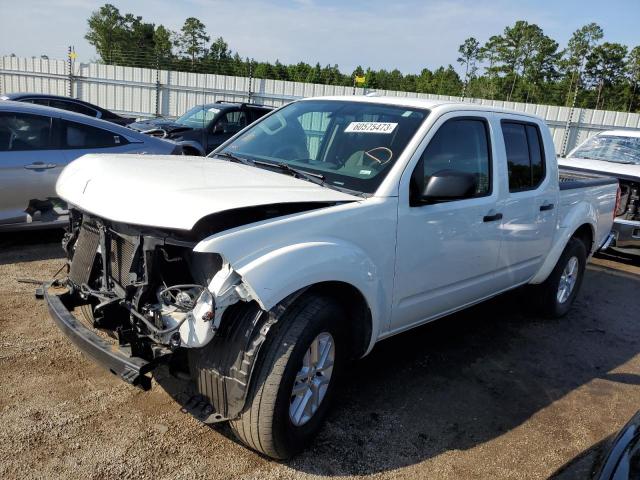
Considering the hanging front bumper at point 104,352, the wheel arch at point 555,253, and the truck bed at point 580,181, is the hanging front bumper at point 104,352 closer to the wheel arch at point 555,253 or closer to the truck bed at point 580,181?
the wheel arch at point 555,253

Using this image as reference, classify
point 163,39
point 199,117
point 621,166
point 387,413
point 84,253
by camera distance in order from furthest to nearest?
point 163,39, point 199,117, point 621,166, point 387,413, point 84,253

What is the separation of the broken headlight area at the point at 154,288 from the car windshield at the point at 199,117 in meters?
9.05

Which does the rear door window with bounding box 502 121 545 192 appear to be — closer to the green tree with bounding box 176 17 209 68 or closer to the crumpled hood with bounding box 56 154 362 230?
the crumpled hood with bounding box 56 154 362 230

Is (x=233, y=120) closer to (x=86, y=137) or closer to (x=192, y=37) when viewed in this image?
(x=86, y=137)

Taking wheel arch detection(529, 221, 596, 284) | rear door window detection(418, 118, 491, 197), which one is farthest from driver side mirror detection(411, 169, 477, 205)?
wheel arch detection(529, 221, 596, 284)

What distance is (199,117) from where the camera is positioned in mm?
12031

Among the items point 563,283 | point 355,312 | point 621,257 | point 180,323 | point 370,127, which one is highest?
point 370,127

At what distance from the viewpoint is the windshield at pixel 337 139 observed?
348 centimetres

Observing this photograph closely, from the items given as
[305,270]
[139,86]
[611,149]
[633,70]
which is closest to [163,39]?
[139,86]

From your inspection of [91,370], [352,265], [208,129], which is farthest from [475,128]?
[208,129]

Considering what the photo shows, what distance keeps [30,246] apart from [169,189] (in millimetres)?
4267

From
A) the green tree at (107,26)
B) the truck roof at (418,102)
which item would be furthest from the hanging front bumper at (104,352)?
the green tree at (107,26)

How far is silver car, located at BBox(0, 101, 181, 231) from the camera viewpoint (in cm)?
576

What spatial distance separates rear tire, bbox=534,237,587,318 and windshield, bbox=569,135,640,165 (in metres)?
3.99
